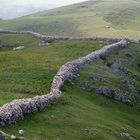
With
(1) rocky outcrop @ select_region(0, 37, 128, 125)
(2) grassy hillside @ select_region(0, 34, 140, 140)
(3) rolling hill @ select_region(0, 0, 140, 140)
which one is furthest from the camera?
(3) rolling hill @ select_region(0, 0, 140, 140)

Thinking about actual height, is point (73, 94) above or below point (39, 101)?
below

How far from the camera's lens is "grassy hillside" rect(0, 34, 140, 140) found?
151ft

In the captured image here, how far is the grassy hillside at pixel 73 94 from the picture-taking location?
46019mm

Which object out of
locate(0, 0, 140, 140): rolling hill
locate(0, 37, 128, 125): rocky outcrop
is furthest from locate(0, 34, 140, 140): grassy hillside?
locate(0, 37, 128, 125): rocky outcrop

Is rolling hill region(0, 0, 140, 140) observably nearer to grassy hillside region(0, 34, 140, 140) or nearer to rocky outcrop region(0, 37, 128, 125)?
grassy hillside region(0, 34, 140, 140)

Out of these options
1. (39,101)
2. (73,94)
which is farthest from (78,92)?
(39,101)

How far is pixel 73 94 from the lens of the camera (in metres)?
67.7

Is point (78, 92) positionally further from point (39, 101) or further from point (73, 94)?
point (39, 101)

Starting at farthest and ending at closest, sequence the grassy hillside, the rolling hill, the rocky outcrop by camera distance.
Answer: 1. the rolling hill
2. the grassy hillside
3. the rocky outcrop

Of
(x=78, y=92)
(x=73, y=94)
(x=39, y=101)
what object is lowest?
(x=78, y=92)

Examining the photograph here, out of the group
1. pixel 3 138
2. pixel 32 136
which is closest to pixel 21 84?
pixel 32 136

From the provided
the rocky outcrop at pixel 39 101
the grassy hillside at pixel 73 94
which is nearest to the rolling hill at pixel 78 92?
the grassy hillside at pixel 73 94

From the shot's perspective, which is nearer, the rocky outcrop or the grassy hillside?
the rocky outcrop

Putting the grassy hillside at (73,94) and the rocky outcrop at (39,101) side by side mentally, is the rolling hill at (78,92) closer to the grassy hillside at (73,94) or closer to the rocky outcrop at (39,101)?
the grassy hillside at (73,94)
